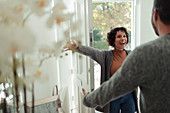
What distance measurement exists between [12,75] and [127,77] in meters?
0.43

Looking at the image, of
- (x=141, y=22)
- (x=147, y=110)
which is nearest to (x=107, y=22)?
(x=141, y=22)

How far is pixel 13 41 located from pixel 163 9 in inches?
24.0

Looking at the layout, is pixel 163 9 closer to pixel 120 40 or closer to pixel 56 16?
pixel 56 16

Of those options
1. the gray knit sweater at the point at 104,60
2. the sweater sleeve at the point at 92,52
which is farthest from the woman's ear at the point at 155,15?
the gray knit sweater at the point at 104,60

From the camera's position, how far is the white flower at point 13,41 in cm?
25

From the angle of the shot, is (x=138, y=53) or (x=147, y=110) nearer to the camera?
(x=138, y=53)

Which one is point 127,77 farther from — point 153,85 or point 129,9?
point 129,9

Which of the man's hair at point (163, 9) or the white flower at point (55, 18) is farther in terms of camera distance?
the man's hair at point (163, 9)

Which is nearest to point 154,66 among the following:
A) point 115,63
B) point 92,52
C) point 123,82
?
point 123,82

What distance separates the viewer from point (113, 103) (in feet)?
6.28

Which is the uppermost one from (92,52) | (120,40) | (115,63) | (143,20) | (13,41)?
(143,20)

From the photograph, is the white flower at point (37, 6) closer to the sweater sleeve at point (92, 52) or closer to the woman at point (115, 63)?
the sweater sleeve at point (92, 52)

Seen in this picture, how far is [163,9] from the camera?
0.66m

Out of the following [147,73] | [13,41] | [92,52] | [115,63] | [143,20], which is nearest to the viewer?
[13,41]
